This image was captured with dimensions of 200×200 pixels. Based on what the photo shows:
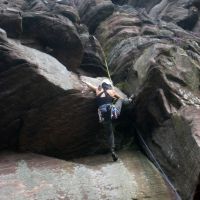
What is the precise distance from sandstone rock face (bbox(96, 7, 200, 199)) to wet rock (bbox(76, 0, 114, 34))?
29.6 feet

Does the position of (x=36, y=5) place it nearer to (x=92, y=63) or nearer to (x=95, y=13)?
(x=95, y=13)

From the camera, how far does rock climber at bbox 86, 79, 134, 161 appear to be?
760 inches

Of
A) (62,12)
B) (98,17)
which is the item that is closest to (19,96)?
(62,12)

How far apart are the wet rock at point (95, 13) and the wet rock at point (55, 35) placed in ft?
38.8

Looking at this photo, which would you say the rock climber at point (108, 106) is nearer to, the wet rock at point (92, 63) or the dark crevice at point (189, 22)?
the wet rock at point (92, 63)

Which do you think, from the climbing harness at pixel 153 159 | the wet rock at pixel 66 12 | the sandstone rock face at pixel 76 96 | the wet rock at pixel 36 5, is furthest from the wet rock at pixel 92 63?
the wet rock at pixel 36 5

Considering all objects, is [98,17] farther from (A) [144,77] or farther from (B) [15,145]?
(B) [15,145]

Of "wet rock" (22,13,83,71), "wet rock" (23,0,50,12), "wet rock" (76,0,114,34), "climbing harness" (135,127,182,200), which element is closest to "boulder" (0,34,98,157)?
"climbing harness" (135,127,182,200)

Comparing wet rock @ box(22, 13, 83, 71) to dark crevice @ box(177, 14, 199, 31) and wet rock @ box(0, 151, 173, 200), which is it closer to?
wet rock @ box(0, 151, 173, 200)

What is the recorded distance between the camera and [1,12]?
22.9 meters

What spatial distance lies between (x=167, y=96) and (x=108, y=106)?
2.99 metres

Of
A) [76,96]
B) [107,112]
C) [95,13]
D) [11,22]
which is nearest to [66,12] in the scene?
[95,13]

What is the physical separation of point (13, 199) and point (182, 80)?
1008cm

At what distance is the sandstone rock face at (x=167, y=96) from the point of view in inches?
664
